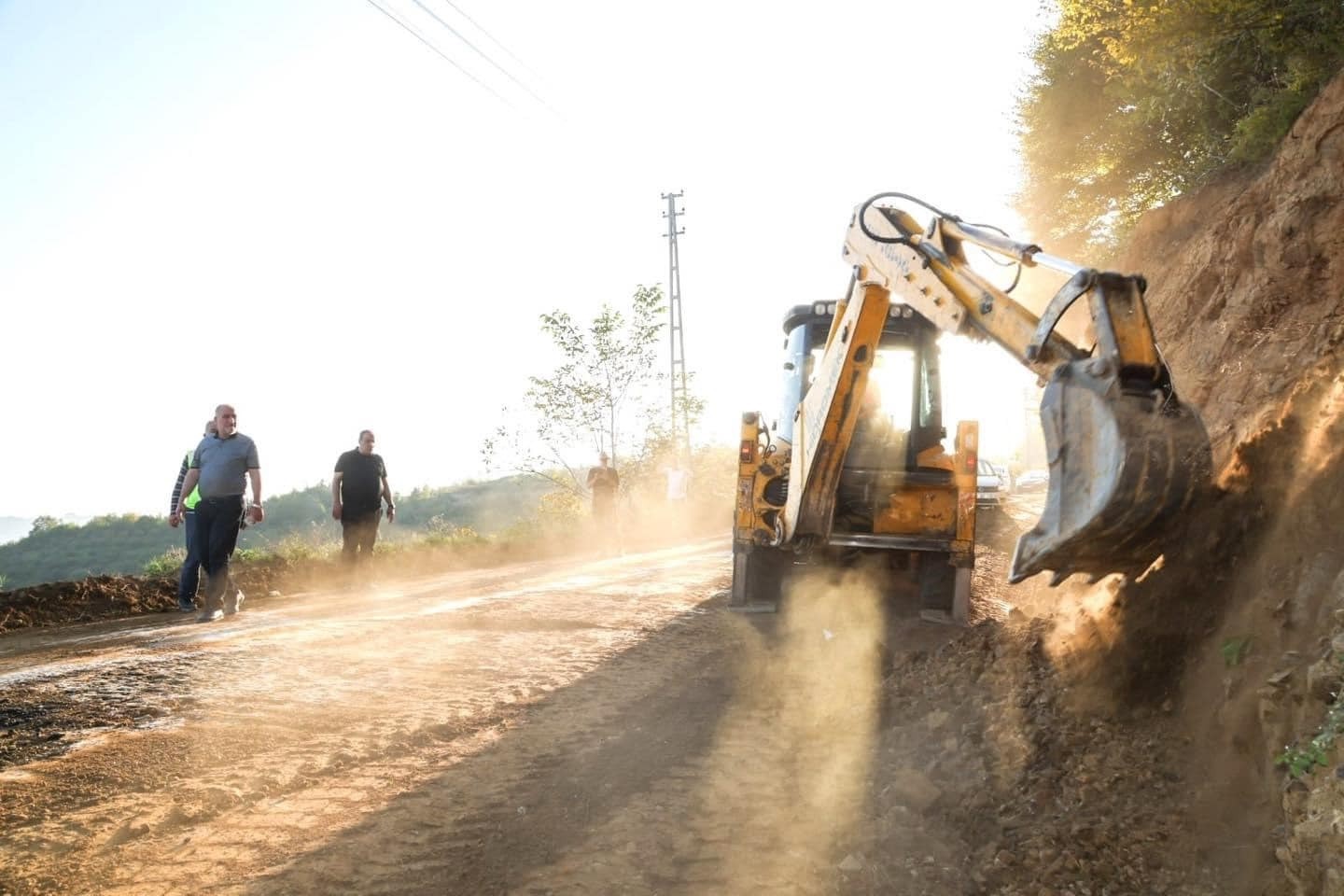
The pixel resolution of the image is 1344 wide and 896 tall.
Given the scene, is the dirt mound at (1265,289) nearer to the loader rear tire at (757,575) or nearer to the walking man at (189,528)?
the loader rear tire at (757,575)

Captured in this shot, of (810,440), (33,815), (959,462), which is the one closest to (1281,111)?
(959,462)

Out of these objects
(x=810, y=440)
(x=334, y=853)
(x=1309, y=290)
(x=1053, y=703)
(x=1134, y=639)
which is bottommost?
(x=334, y=853)

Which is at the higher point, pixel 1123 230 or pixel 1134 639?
pixel 1123 230

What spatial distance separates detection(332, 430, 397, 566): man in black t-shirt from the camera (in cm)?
1038

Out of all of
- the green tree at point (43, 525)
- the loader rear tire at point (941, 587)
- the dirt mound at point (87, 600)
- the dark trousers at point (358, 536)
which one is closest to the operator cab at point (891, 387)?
the loader rear tire at point (941, 587)

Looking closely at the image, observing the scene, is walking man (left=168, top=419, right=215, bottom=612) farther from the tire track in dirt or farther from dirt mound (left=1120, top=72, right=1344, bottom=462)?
dirt mound (left=1120, top=72, right=1344, bottom=462)

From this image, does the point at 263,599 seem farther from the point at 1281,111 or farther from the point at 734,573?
the point at 1281,111

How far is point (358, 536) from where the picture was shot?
1085 cm

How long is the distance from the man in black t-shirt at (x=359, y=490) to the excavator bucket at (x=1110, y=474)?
8574 millimetres

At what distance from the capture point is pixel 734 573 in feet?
26.6

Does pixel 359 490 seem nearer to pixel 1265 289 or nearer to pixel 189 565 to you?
pixel 189 565

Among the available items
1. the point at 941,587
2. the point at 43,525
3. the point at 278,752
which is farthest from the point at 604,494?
the point at 43,525

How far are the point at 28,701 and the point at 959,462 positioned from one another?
661cm

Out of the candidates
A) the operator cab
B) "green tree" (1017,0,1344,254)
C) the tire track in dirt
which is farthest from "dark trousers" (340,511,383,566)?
"green tree" (1017,0,1344,254)
